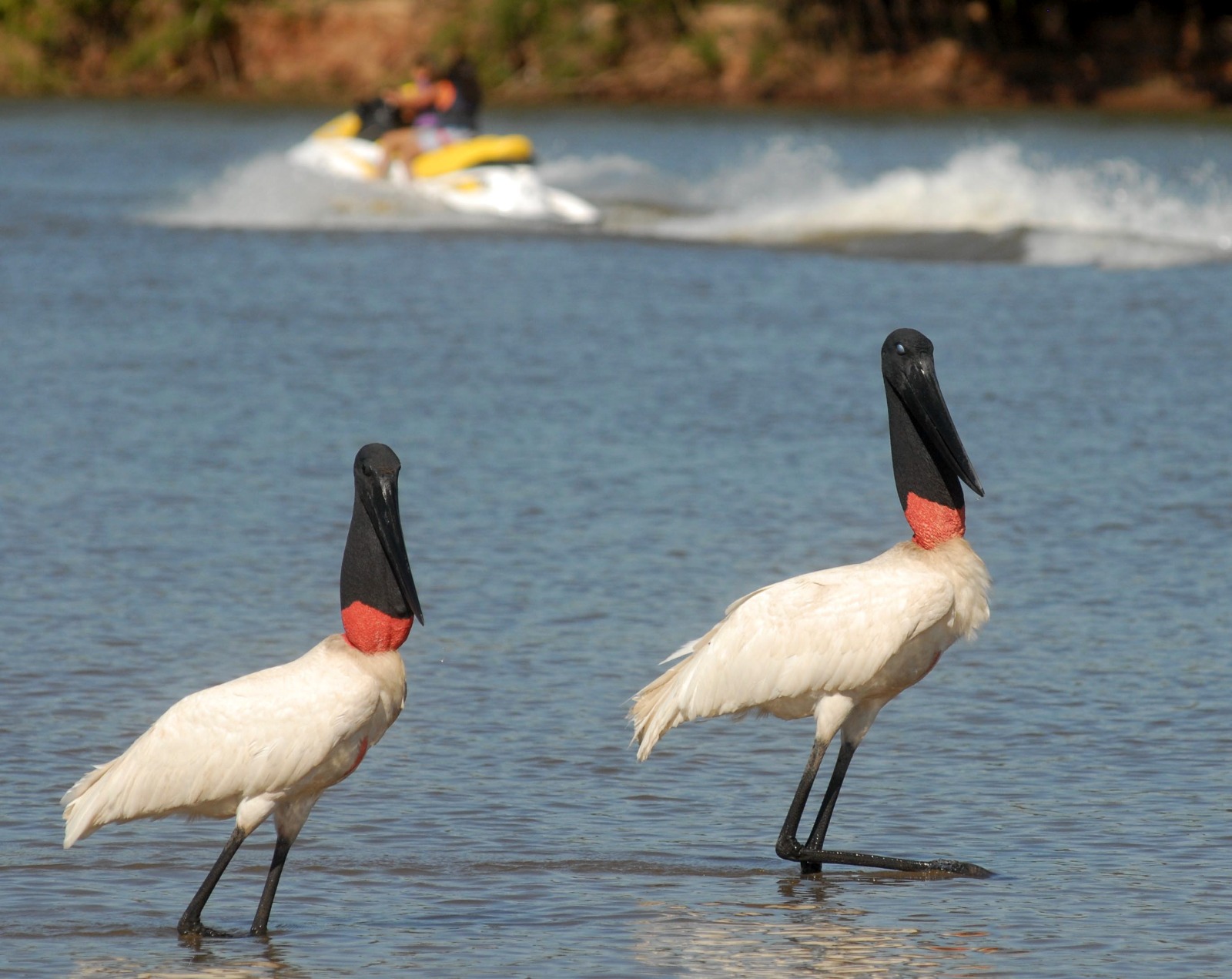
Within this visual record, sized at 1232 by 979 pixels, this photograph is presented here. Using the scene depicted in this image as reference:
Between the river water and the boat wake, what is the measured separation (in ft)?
0.89


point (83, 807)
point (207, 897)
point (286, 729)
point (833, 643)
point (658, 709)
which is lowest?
point (207, 897)

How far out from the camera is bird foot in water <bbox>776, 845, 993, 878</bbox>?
5578 millimetres

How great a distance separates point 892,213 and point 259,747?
1754 centimetres

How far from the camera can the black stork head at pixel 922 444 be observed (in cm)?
580

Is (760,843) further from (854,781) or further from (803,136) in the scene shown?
(803,136)

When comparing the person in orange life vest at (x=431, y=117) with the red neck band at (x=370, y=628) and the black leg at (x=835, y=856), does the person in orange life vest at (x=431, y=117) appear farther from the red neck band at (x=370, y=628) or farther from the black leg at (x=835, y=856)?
the red neck band at (x=370, y=628)

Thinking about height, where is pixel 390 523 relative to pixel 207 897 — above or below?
above

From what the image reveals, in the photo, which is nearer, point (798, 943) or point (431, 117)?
point (798, 943)

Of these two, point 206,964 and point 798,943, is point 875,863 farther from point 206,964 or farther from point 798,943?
point 206,964

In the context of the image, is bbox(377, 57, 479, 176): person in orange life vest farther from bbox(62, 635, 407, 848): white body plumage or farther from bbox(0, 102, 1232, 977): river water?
bbox(62, 635, 407, 848): white body plumage

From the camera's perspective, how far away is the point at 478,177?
22.2m

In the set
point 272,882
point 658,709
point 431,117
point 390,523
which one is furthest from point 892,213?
point 272,882

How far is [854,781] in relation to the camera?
649 cm

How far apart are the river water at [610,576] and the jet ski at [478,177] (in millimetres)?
2191
